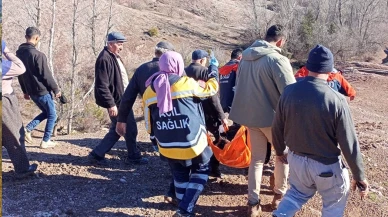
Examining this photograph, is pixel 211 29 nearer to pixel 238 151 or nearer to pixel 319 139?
pixel 238 151

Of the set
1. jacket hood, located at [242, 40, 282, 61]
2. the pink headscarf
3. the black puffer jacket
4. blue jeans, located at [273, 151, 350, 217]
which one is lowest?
blue jeans, located at [273, 151, 350, 217]

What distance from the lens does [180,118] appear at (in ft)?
13.8

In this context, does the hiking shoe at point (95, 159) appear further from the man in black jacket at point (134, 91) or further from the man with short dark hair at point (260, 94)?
the man with short dark hair at point (260, 94)

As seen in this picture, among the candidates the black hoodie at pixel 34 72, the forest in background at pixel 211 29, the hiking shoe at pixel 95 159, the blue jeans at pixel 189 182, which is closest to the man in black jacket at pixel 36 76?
the black hoodie at pixel 34 72

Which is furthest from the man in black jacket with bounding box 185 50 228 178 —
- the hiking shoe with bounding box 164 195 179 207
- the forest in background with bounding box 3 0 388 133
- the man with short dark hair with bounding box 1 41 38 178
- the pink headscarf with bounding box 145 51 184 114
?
the forest in background with bounding box 3 0 388 133

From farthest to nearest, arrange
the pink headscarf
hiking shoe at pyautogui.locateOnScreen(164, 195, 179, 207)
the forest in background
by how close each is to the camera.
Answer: the forest in background < hiking shoe at pyautogui.locateOnScreen(164, 195, 179, 207) < the pink headscarf

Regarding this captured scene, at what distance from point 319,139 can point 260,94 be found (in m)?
1.01

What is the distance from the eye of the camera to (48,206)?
4.78m

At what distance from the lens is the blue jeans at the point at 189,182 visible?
4.36 metres

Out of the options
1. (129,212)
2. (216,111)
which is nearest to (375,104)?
(216,111)

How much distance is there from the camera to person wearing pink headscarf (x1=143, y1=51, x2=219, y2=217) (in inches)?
165

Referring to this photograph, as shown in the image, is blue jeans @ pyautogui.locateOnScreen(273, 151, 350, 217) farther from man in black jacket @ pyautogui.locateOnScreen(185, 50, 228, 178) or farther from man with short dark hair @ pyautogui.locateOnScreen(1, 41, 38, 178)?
man with short dark hair @ pyautogui.locateOnScreen(1, 41, 38, 178)

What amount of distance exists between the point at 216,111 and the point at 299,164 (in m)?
1.62

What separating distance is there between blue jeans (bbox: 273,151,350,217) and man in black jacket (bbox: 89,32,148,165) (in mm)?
2449
